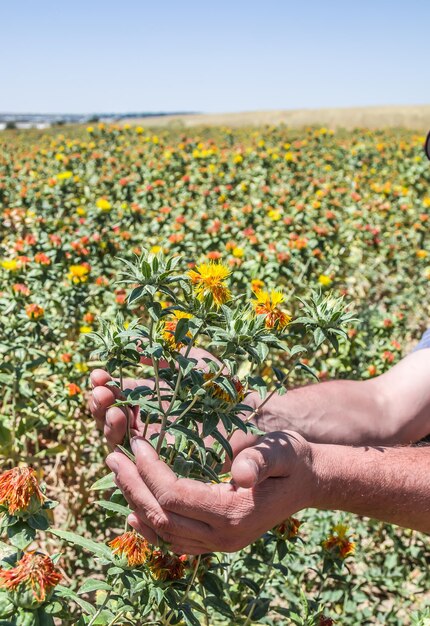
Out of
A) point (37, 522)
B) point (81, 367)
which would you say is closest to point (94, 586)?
point (37, 522)

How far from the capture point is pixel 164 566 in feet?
3.31

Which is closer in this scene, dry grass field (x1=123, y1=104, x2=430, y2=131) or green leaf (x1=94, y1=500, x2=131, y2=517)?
green leaf (x1=94, y1=500, x2=131, y2=517)

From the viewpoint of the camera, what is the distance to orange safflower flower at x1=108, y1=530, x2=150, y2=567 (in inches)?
39.3

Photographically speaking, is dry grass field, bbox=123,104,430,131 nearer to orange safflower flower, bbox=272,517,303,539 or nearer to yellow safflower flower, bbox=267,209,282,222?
yellow safflower flower, bbox=267,209,282,222

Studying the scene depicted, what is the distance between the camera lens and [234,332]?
0.86m

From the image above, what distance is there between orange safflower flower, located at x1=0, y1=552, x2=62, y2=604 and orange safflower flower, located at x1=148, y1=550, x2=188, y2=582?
0.22 m

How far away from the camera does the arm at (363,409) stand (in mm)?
1624

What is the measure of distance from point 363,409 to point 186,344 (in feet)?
3.05

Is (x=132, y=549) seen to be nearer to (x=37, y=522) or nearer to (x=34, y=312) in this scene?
(x=37, y=522)

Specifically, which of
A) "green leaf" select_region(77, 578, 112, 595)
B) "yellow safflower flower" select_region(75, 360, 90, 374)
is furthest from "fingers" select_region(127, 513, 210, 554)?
"yellow safflower flower" select_region(75, 360, 90, 374)

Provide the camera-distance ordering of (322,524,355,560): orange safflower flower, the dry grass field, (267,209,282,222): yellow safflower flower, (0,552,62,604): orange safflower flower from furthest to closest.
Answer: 1. the dry grass field
2. (267,209,282,222): yellow safflower flower
3. (322,524,355,560): orange safflower flower
4. (0,552,62,604): orange safflower flower

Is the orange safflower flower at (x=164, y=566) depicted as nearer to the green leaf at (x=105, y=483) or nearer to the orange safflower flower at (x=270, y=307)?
the green leaf at (x=105, y=483)

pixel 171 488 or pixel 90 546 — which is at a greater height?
pixel 171 488

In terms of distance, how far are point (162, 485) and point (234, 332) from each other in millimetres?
257
